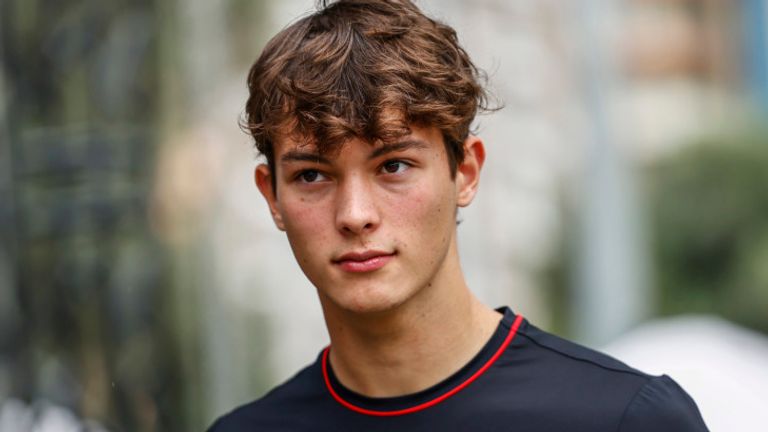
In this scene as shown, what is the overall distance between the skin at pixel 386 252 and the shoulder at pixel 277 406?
13 centimetres

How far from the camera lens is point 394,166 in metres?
3.15

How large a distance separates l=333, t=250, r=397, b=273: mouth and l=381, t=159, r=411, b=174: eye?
0.65 ft

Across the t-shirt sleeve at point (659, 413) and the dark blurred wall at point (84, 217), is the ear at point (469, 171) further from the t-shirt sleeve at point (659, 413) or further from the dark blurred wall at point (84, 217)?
the dark blurred wall at point (84, 217)

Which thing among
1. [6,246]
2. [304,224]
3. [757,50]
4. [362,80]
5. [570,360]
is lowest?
[570,360]

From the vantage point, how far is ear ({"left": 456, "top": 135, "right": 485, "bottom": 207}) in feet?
11.0

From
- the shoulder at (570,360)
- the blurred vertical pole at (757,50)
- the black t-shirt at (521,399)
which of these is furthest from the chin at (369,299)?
the blurred vertical pole at (757,50)

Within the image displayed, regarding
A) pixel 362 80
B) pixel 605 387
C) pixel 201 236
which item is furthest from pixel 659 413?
pixel 201 236

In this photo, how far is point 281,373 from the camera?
7.48m

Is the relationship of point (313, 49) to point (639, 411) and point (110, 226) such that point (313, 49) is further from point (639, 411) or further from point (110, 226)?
point (110, 226)

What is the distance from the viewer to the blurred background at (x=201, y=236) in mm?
5137

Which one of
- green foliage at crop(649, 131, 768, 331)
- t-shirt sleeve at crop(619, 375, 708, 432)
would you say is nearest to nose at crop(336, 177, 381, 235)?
t-shirt sleeve at crop(619, 375, 708, 432)

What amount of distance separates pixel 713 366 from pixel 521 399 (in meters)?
2.17

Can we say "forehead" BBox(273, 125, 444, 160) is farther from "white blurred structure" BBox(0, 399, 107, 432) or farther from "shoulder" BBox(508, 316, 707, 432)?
"white blurred structure" BBox(0, 399, 107, 432)

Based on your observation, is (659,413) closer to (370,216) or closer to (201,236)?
(370,216)
